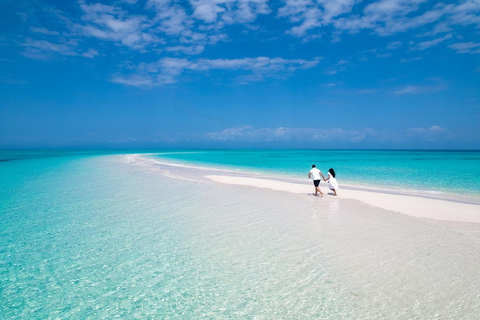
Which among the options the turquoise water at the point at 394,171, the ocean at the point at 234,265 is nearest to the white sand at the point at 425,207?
the ocean at the point at 234,265

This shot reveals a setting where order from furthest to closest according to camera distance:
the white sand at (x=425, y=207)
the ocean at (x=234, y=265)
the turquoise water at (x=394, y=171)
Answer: the turquoise water at (x=394, y=171), the white sand at (x=425, y=207), the ocean at (x=234, y=265)

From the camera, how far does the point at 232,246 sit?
6648 mm

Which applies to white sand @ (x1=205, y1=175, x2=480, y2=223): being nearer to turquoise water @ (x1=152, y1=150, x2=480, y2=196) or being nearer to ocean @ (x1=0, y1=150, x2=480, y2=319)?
ocean @ (x1=0, y1=150, x2=480, y2=319)

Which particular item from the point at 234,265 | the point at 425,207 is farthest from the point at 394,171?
the point at 234,265

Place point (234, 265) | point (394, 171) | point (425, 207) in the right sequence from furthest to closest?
point (394, 171), point (425, 207), point (234, 265)

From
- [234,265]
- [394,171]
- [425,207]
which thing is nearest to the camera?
[234,265]

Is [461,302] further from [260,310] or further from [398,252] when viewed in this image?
[260,310]

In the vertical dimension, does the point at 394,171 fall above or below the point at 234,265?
below

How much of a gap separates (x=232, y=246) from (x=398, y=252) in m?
3.87

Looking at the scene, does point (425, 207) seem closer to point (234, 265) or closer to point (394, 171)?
point (234, 265)

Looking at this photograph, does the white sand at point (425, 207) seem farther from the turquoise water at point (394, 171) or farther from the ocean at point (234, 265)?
the turquoise water at point (394, 171)

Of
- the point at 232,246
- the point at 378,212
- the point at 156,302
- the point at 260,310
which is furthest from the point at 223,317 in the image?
the point at 378,212

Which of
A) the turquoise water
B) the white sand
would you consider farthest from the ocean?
the turquoise water

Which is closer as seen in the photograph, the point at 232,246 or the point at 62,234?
→ the point at 232,246
